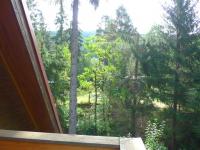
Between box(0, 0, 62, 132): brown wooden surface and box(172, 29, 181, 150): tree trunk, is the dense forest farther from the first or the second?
box(0, 0, 62, 132): brown wooden surface

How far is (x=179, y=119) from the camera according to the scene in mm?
17984

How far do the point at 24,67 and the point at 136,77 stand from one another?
18.1 meters

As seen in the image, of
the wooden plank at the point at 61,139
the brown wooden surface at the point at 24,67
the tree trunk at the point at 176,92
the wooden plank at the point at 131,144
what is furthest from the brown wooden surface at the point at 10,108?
the tree trunk at the point at 176,92

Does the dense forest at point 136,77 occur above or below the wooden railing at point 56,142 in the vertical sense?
below

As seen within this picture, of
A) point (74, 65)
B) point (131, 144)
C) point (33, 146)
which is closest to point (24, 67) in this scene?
point (33, 146)

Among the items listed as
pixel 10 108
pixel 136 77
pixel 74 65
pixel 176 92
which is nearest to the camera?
pixel 10 108

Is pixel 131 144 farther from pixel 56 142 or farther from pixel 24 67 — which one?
pixel 24 67

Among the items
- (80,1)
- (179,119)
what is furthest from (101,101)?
(80,1)

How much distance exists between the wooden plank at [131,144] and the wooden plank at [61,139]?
0.03m

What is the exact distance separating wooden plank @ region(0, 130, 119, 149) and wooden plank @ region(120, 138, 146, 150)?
3 centimetres

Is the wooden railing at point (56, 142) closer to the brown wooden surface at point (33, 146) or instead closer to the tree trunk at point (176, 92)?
the brown wooden surface at point (33, 146)

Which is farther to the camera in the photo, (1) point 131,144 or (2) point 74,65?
(2) point 74,65

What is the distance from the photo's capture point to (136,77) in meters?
20.0

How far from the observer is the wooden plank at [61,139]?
162 cm
